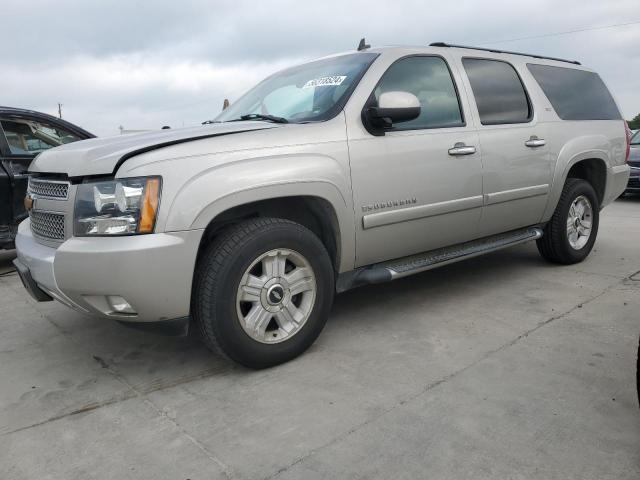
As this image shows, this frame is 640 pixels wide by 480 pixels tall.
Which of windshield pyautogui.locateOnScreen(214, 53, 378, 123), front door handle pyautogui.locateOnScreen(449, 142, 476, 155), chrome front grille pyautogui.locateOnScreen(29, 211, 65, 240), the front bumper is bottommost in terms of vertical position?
the front bumper

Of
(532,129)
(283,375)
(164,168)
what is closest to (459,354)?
(283,375)

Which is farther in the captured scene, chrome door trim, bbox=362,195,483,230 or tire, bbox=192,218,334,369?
chrome door trim, bbox=362,195,483,230

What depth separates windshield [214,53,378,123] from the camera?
322 centimetres

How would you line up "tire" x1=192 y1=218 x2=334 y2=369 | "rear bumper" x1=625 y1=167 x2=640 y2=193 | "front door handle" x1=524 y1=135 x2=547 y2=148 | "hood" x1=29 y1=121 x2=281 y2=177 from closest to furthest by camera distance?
"hood" x1=29 y1=121 x2=281 y2=177 < "tire" x1=192 y1=218 x2=334 y2=369 < "front door handle" x1=524 y1=135 x2=547 y2=148 < "rear bumper" x1=625 y1=167 x2=640 y2=193

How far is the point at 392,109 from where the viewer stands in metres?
3.08

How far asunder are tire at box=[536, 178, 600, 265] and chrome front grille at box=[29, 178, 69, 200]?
3.81m

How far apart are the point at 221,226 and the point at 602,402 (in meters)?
2.01

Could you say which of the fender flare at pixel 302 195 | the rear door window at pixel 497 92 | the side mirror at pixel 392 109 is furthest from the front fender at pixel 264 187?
the rear door window at pixel 497 92

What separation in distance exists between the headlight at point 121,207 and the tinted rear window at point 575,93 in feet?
11.4

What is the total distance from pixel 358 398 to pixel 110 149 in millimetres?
1698

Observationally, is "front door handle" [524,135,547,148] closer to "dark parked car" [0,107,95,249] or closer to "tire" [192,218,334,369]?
"tire" [192,218,334,369]

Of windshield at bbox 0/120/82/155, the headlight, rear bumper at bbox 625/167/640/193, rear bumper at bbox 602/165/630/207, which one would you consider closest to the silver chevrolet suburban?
the headlight

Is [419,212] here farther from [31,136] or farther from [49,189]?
[31,136]

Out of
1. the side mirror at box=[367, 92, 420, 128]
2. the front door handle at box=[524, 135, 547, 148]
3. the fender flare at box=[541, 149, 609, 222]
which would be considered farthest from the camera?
the fender flare at box=[541, 149, 609, 222]
